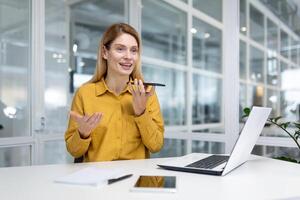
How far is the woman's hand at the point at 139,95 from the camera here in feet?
5.18

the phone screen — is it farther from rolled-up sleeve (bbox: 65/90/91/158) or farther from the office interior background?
the office interior background

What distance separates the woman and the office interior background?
912 mm

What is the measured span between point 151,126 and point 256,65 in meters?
1.37

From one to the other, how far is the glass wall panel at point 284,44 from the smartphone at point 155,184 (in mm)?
1770

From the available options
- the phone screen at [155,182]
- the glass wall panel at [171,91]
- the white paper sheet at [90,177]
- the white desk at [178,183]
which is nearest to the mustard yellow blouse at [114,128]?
the white desk at [178,183]

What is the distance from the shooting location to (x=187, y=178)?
1.15 metres

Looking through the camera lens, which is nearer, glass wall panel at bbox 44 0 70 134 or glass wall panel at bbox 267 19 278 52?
glass wall panel at bbox 267 19 278 52

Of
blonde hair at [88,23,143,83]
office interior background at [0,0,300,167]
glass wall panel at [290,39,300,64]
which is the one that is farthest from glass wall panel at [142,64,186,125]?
blonde hair at [88,23,143,83]

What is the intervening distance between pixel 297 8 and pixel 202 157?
156 cm

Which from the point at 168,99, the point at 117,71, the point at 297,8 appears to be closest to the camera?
the point at 117,71

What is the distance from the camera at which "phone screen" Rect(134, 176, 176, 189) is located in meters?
0.98

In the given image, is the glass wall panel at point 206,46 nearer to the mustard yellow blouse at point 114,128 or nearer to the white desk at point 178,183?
the mustard yellow blouse at point 114,128

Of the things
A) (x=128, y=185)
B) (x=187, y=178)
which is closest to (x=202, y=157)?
A: (x=187, y=178)

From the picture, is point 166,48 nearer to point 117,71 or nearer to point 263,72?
point 263,72
